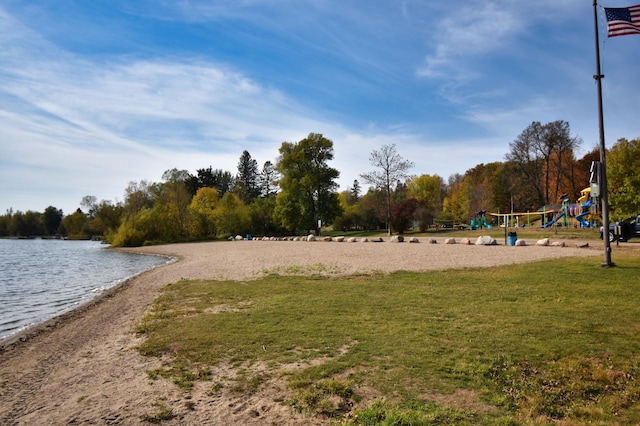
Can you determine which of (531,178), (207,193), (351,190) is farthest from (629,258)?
(351,190)

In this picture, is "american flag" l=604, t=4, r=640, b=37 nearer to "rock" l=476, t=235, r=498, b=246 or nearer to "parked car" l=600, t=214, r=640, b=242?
"parked car" l=600, t=214, r=640, b=242

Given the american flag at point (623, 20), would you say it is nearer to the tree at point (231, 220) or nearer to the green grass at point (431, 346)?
the green grass at point (431, 346)

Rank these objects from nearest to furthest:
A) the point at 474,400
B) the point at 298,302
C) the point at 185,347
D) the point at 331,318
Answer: the point at 474,400, the point at 185,347, the point at 331,318, the point at 298,302

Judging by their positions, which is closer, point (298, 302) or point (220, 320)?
point (220, 320)

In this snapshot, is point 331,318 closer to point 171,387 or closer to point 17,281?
point 171,387

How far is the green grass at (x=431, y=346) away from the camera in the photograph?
13.9 feet

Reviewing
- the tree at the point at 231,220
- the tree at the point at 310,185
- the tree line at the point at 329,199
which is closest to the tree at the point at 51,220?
the tree line at the point at 329,199

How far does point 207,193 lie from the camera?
73.7 metres

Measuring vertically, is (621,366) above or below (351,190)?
below

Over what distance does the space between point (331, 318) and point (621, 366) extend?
4643 millimetres

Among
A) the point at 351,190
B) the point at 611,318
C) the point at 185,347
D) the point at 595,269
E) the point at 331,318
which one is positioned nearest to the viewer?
the point at 185,347

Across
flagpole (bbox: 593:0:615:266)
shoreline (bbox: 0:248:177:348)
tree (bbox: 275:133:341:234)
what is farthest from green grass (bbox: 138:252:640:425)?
tree (bbox: 275:133:341:234)

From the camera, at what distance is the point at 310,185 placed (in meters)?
55.1

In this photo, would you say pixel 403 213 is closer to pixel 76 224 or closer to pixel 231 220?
pixel 231 220
